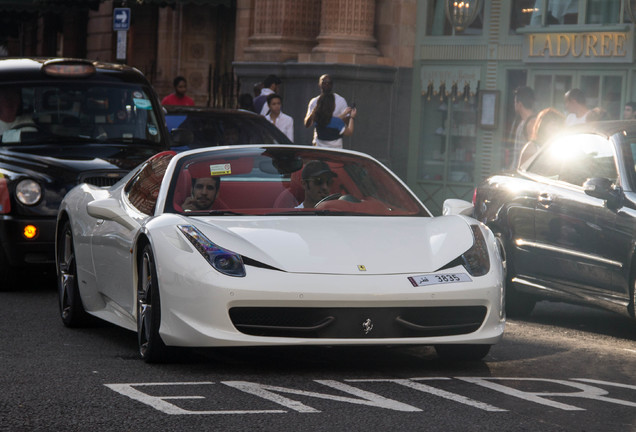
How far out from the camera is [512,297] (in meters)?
10.9

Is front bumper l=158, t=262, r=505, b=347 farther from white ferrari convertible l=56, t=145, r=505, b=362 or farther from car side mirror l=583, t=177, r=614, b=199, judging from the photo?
car side mirror l=583, t=177, r=614, b=199

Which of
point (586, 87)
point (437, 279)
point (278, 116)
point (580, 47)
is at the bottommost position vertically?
point (437, 279)

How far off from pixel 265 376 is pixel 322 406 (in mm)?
910

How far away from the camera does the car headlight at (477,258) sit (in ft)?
24.8

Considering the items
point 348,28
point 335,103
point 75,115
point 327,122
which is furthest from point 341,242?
point 348,28

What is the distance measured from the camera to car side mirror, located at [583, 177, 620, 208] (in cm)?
955

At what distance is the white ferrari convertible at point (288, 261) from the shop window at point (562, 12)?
12.2 metres

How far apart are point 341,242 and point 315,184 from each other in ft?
3.48

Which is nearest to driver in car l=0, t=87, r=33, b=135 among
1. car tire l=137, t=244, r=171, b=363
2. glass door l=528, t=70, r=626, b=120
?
car tire l=137, t=244, r=171, b=363

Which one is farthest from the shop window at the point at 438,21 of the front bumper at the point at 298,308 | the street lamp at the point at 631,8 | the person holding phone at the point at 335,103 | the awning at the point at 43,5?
the front bumper at the point at 298,308

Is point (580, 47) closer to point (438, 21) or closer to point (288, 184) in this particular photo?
point (438, 21)

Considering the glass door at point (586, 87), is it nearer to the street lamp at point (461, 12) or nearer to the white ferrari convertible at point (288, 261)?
the street lamp at point (461, 12)

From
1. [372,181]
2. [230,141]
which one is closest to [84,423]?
[372,181]

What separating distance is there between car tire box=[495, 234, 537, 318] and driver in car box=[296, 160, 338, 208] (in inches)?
103
